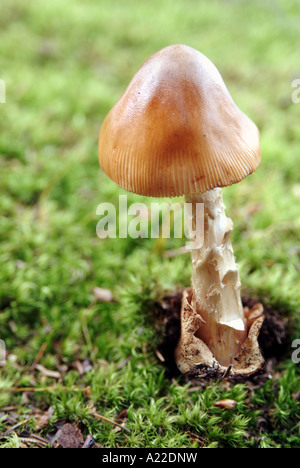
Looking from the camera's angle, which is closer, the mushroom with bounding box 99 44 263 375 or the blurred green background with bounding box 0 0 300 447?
the mushroom with bounding box 99 44 263 375

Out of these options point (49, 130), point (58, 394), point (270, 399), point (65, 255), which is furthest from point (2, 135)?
point (270, 399)

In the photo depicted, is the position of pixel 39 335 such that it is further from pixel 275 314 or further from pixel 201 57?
pixel 201 57

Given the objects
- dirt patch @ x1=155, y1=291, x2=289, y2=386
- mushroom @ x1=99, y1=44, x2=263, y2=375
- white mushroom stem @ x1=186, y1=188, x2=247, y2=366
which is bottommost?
dirt patch @ x1=155, y1=291, x2=289, y2=386

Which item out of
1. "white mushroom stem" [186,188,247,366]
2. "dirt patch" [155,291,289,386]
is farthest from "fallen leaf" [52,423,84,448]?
"white mushroom stem" [186,188,247,366]

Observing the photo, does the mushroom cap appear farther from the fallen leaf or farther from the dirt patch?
the fallen leaf

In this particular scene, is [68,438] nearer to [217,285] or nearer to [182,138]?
[217,285]
